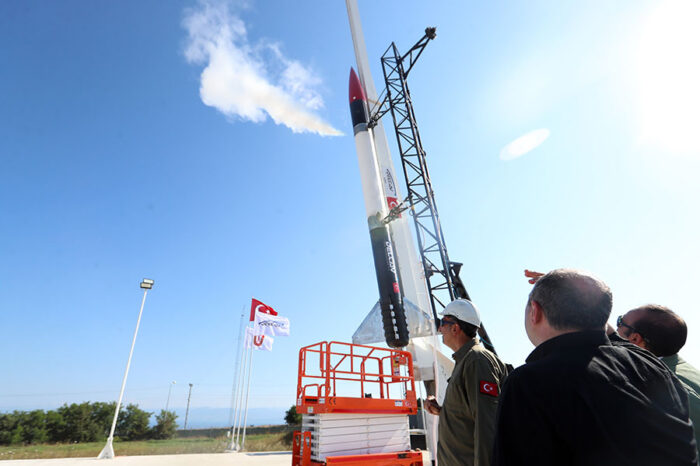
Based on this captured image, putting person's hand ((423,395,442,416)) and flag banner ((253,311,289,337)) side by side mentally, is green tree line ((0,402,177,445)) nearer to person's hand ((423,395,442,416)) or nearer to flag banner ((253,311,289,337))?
flag banner ((253,311,289,337))

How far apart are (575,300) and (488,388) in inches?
55.4

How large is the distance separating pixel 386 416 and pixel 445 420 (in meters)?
4.37

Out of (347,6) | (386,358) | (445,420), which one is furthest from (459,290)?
(347,6)

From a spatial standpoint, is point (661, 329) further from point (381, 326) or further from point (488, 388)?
point (381, 326)

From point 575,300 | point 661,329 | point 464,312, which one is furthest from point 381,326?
point 575,300

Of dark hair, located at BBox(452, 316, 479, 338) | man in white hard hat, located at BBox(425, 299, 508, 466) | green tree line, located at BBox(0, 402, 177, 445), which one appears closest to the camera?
man in white hard hat, located at BBox(425, 299, 508, 466)

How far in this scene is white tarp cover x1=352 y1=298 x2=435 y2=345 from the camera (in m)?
10.8

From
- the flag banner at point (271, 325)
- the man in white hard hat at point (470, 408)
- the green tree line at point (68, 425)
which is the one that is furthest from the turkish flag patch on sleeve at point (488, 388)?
the green tree line at point (68, 425)

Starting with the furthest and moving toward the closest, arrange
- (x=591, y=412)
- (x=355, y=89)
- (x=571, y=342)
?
(x=355, y=89) < (x=571, y=342) < (x=591, y=412)

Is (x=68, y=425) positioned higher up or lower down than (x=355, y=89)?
lower down

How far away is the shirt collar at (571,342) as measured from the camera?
4.22 ft

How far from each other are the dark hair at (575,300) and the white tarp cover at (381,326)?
944cm

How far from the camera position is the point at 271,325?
18.6 metres

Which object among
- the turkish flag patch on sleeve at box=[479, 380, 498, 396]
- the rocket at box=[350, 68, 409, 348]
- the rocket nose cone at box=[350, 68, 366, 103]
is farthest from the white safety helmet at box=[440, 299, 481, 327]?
the rocket nose cone at box=[350, 68, 366, 103]
